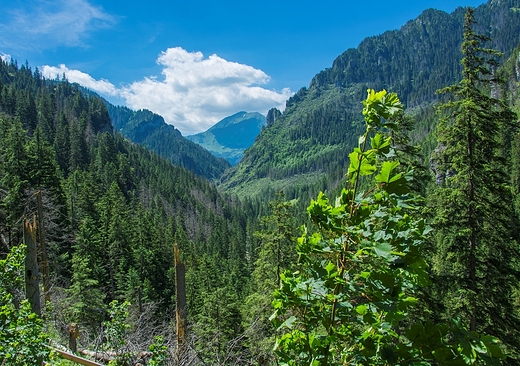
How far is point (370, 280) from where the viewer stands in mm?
1775

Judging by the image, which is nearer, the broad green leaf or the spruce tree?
the broad green leaf

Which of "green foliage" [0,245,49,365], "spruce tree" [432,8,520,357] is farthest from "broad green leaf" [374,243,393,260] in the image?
"spruce tree" [432,8,520,357]

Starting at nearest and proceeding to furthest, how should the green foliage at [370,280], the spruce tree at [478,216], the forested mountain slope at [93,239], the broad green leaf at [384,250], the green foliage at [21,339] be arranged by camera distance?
the broad green leaf at [384,250], the green foliage at [370,280], the green foliage at [21,339], the spruce tree at [478,216], the forested mountain slope at [93,239]

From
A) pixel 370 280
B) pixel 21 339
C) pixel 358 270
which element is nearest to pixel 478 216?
pixel 358 270

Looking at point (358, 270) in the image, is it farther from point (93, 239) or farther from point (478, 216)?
point (93, 239)

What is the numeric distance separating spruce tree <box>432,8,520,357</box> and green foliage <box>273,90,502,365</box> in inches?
357

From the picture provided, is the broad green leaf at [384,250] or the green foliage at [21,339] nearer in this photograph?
the broad green leaf at [384,250]

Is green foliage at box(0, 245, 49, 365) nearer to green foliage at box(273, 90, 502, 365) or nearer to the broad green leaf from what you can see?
green foliage at box(273, 90, 502, 365)

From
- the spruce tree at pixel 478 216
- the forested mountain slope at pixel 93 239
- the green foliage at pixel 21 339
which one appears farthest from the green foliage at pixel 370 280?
the spruce tree at pixel 478 216

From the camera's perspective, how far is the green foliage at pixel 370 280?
1.68m

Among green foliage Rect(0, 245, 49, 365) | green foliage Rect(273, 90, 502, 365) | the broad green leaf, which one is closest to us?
the broad green leaf

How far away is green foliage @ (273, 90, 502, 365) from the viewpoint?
168cm

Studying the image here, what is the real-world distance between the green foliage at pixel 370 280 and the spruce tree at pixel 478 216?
907 centimetres

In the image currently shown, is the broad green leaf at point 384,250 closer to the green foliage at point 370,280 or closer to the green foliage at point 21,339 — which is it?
the green foliage at point 370,280
